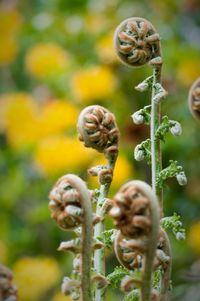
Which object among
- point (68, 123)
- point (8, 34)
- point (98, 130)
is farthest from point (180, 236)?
point (8, 34)

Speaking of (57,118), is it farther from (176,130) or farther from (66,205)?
(66,205)

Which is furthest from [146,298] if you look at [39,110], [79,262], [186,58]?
[39,110]

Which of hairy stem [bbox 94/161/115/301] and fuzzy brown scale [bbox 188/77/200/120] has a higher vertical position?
fuzzy brown scale [bbox 188/77/200/120]

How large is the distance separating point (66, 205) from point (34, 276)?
126cm

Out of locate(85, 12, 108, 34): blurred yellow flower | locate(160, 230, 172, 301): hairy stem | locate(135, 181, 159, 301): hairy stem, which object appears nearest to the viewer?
locate(135, 181, 159, 301): hairy stem

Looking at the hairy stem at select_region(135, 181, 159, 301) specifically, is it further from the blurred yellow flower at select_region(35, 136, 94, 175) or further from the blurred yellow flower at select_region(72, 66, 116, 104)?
the blurred yellow flower at select_region(72, 66, 116, 104)

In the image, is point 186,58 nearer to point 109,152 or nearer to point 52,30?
point 52,30

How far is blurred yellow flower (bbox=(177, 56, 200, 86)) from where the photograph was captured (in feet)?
6.89

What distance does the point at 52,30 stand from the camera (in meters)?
2.54

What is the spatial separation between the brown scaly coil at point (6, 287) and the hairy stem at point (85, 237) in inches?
2.5

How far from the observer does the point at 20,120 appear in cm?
222

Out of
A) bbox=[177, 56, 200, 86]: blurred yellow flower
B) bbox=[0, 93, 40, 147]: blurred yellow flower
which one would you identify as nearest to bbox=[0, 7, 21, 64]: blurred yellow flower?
bbox=[0, 93, 40, 147]: blurred yellow flower

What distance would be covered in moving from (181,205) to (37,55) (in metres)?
0.73

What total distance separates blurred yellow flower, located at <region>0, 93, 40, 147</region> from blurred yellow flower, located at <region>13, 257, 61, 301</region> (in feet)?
1.33
